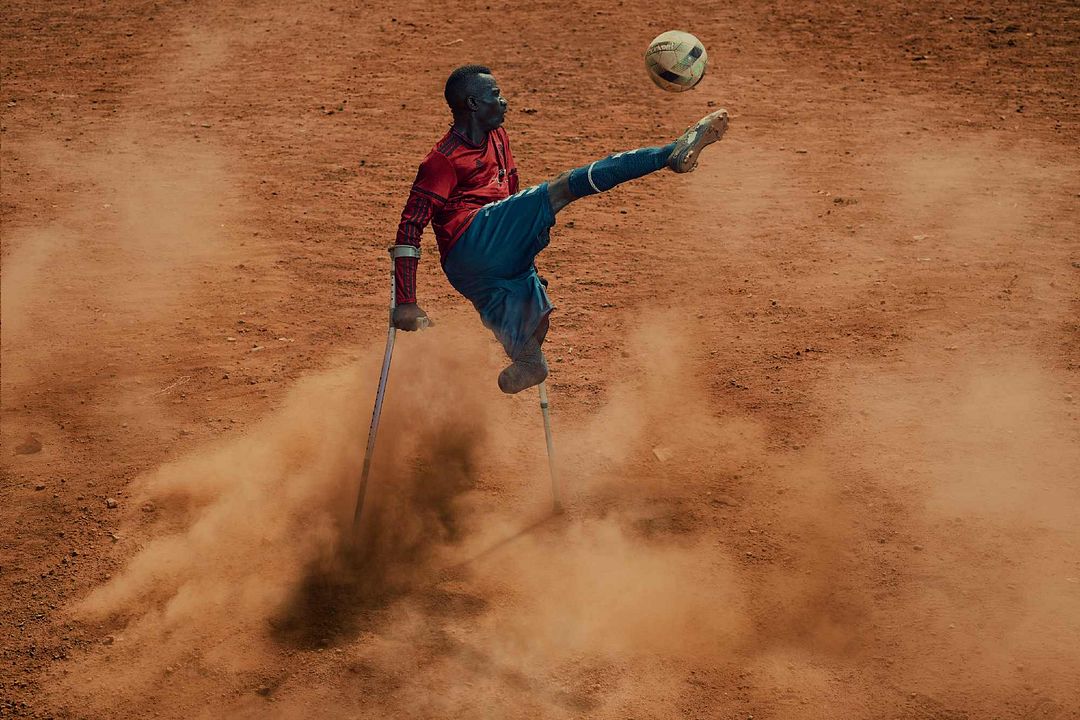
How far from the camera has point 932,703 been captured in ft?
16.8

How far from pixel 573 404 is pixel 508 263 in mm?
2110

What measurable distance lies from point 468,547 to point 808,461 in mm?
2388

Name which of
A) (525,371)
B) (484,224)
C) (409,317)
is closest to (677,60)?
(484,224)

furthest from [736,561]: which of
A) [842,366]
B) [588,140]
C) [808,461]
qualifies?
[588,140]

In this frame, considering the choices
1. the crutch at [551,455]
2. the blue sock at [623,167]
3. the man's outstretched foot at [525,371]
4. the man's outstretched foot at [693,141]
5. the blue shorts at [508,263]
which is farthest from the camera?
the crutch at [551,455]

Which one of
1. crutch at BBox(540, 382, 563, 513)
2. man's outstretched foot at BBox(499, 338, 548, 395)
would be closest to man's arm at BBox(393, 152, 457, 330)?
man's outstretched foot at BBox(499, 338, 548, 395)

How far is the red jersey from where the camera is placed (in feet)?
18.4

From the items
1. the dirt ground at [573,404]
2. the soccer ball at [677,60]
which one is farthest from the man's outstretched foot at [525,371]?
the soccer ball at [677,60]

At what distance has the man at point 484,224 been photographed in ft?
18.3

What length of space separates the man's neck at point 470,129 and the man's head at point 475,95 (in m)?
0.03

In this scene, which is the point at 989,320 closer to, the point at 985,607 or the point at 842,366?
the point at 842,366

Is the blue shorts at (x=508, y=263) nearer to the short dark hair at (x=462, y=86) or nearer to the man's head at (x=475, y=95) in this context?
the man's head at (x=475, y=95)

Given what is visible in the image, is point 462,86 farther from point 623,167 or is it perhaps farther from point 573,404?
point 573,404

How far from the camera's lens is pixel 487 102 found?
5.59 m
